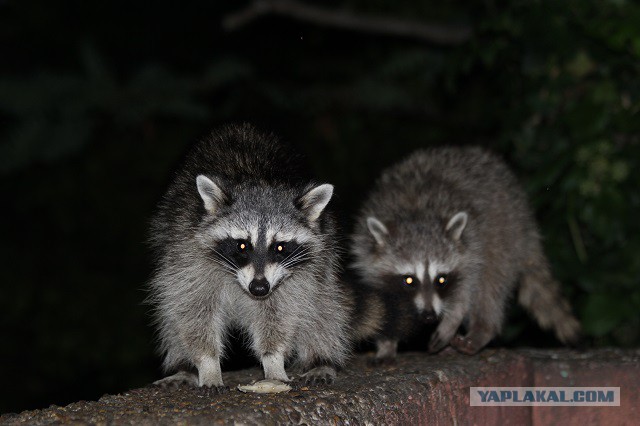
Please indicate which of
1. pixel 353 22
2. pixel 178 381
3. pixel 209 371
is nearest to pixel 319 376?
pixel 209 371

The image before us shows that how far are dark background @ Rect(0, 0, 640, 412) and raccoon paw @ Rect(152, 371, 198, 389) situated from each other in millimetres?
2244

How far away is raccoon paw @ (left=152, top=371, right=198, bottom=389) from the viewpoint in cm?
341

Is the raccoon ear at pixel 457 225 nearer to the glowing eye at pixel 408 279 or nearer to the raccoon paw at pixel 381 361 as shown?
the glowing eye at pixel 408 279

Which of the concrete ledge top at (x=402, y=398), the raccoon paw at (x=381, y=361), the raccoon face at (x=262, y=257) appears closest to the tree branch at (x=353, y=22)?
the concrete ledge top at (x=402, y=398)

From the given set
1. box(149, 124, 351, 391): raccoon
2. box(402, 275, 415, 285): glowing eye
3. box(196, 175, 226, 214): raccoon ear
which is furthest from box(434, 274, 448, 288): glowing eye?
box(196, 175, 226, 214): raccoon ear

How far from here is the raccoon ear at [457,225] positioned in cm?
449

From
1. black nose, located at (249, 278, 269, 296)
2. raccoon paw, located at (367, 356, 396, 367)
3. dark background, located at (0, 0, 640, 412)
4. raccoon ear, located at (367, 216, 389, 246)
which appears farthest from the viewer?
dark background, located at (0, 0, 640, 412)

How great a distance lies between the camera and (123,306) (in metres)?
6.75

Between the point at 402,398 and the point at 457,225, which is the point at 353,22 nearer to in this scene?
the point at 457,225

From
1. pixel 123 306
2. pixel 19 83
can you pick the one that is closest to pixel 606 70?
pixel 123 306

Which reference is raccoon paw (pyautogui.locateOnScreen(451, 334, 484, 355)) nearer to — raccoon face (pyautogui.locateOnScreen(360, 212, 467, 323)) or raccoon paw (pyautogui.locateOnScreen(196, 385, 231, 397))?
raccoon face (pyautogui.locateOnScreen(360, 212, 467, 323))

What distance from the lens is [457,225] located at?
4.52 metres

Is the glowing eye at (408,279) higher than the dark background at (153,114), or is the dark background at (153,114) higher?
the dark background at (153,114)

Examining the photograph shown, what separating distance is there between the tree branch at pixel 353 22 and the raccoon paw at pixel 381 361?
312 centimetres
